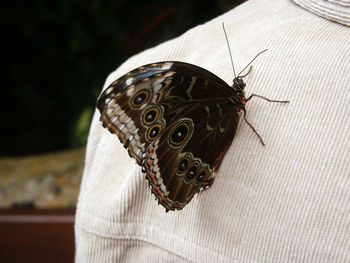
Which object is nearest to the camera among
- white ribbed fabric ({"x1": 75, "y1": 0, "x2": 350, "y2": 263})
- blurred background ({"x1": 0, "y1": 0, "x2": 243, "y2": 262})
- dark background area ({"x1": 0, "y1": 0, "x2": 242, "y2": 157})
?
white ribbed fabric ({"x1": 75, "y1": 0, "x2": 350, "y2": 263})

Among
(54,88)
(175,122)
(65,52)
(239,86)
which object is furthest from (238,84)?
(54,88)

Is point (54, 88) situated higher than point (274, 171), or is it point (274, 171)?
point (274, 171)

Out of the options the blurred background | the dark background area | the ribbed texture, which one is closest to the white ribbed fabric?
the ribbed texture

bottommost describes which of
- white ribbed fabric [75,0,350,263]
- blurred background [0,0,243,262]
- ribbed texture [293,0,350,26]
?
blurred background [0,0,243,262]

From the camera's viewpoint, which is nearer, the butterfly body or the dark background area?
the butterfly body

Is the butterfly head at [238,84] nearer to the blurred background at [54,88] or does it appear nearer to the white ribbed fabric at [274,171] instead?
the white ribbed fabric at [274,171]

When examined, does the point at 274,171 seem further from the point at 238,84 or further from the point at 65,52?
the point at 65,52

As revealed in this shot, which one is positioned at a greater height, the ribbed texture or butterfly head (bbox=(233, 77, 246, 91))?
the ribbed texture

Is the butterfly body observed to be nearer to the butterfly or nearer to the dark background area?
the butterfly
